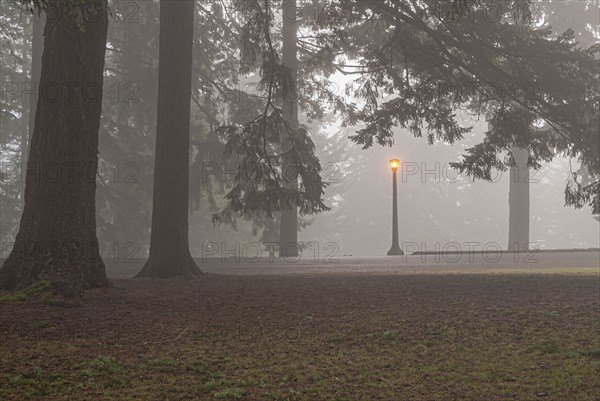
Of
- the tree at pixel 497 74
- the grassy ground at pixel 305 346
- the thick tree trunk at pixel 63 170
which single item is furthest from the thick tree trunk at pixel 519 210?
the thick tree trunk at pixel 63 170

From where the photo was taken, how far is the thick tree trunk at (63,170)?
8.30 m

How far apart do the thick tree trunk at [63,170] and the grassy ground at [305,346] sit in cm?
75

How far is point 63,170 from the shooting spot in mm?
8453

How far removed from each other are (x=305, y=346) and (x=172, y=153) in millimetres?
6604

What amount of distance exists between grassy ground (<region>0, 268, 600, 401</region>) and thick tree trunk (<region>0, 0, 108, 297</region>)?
0.75 meters

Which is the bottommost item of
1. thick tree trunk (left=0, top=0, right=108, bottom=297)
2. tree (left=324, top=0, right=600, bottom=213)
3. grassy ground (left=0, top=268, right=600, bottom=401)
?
grassy ground (left=0, top=268, right=600, bottom=401)

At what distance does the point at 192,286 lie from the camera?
399 inches

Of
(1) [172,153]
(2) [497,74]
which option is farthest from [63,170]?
(2) [497,74]

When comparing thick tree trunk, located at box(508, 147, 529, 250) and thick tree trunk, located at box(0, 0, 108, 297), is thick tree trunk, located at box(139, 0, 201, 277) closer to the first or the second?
thick tree trunk, located at box(0, 0, 108, 297)

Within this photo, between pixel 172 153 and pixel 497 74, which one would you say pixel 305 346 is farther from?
pixel 497 74

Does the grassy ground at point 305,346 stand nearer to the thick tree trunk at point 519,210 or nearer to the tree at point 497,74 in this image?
the tree at point 497,74

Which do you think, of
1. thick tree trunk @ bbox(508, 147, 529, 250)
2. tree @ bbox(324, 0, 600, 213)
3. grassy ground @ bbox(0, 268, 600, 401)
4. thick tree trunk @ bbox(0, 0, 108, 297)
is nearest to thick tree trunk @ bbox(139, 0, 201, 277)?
grassy ground @ bbox(0, 268, 600, 401)

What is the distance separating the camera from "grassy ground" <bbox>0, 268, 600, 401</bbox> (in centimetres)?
511

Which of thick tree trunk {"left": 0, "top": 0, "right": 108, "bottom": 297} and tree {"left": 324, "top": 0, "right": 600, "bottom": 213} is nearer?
thick tree trunk {"left": 0, "top": 0, "right": 108, "bottom": 297}
